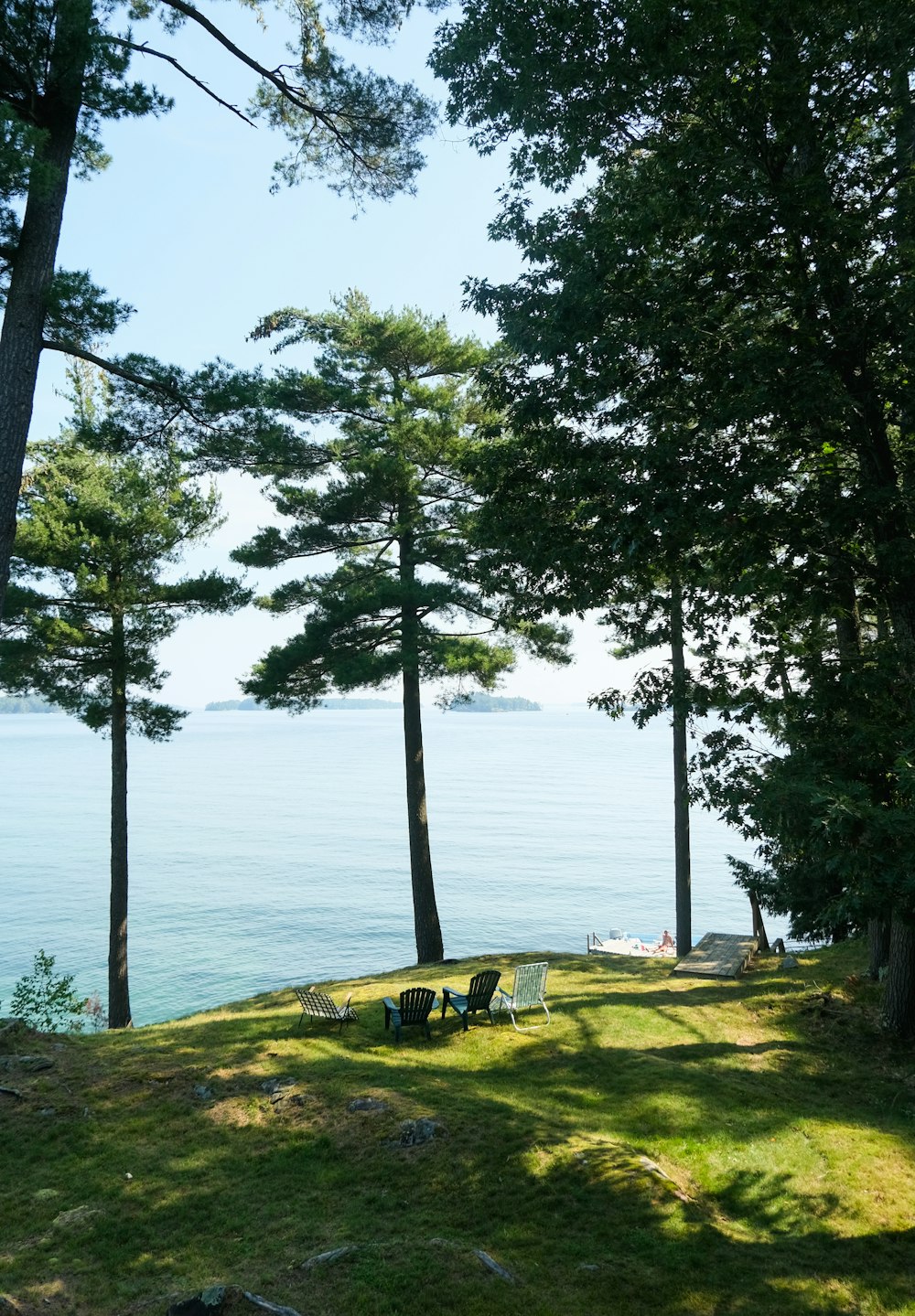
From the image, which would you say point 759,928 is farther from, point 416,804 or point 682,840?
point 416,804

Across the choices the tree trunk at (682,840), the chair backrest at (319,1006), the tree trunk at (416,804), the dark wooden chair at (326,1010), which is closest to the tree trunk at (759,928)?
the tree trunk at (682,840)

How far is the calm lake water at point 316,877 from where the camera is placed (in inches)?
1177

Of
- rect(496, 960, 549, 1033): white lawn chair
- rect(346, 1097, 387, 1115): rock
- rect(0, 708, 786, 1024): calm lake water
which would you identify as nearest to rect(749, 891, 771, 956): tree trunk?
rect(0, 708, 786, 1024): calm lake water

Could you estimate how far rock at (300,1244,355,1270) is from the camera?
16.0 ft

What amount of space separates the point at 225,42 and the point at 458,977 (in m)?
12.3

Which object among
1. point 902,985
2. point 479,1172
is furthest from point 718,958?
point 479,1172

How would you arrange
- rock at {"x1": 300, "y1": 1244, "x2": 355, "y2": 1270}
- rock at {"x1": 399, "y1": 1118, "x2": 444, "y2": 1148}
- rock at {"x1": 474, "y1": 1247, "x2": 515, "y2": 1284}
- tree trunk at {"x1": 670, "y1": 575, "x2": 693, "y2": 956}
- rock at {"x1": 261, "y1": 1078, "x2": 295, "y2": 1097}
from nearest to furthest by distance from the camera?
rock at {"x1": 474, "y1": 1247, "x2": 515, "y2": 1284} < rock at {"x1": 300, "y1": 1244, "x2": 355, "y2": 1270} < rock at {"x1": 399, "y1": 1118, "x2": 444, "y2": 1148} < rock at {"x1": 261, "y1": 1078, "x2": 295, "y2": 1097} < tree trunk at {"x1": 670, "y1": 575, "x2": 693, "y2": 956}

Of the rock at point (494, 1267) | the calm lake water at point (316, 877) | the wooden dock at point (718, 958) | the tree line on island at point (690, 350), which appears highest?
the tree line on island at point (690, 350)

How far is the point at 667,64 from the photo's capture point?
6.66 m

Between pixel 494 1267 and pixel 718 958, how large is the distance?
10.4m

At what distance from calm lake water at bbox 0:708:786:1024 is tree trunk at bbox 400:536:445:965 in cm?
491

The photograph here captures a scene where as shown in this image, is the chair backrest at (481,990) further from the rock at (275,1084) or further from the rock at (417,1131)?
the rock at (417,1131)

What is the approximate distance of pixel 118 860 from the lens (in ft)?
47.4

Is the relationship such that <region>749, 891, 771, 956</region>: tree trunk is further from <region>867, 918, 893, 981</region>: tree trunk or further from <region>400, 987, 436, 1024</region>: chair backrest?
<region>400, 987, 436, 1024</region>: chair backrest
